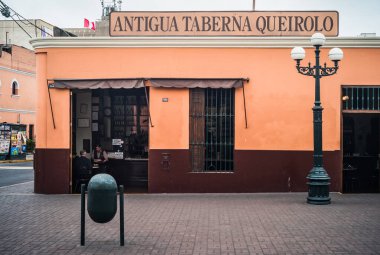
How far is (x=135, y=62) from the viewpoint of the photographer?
45.8 ft

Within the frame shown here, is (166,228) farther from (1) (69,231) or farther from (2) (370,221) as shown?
(2) (370,221)

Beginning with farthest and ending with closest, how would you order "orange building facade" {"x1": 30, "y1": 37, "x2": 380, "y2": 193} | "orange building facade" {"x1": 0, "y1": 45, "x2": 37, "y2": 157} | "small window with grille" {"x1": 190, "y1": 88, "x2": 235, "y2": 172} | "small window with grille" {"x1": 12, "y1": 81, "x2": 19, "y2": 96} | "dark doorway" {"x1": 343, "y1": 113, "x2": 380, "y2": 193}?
"small window with grille" {"x1": 12, "y1": 81, "x2": 19, "y2": 96} → "orange building facade" {"x1": 0, "y1": 45, "x2": 37, "y2": 157} → "dark doorway" {"x1": 343, "y1": 113, "x2": 380, "y2": 193} → "small window with grille" {"x1": 190, "y1": 88, "x2": 235, "y2": 172} → "orange building facade" {"x1": 30, "y1": 37, "x2": 380, "y2": 193}

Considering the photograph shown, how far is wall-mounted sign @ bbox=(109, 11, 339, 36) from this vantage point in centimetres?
1403

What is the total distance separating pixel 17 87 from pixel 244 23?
29.7 metres

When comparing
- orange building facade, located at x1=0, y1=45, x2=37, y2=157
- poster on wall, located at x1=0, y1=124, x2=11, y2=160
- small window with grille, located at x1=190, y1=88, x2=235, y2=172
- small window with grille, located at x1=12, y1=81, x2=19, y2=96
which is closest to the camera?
small window with grille, located at x1=190, y1=88, x2=235, y2=172

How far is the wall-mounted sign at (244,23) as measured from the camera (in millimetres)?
14031

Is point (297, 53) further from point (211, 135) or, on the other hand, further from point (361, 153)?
point (361, 153)

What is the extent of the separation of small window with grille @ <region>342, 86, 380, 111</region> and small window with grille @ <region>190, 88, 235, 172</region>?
3477 millimetres

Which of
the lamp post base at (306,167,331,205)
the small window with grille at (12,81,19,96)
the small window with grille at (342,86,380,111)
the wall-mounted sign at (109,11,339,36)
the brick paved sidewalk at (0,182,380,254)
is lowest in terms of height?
the brick paved sidewalk at (0,182,380,254)

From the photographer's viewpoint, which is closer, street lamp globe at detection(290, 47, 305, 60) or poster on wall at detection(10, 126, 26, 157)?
street lamp globe at detection(290, 47, 305, 60)

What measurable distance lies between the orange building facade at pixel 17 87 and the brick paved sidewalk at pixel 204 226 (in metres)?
26.0

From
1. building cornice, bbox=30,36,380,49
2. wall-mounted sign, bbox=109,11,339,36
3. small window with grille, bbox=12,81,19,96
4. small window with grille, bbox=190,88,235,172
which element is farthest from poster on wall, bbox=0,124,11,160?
small window with grille, bbox=190,88,235,172

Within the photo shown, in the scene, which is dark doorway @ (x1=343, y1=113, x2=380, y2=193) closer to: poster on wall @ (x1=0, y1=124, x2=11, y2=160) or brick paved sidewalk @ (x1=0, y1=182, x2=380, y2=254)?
brick paved sidewalk @ (x1=0, y1=182, x2=380, y2=254)

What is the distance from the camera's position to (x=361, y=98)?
13875 millimetres
